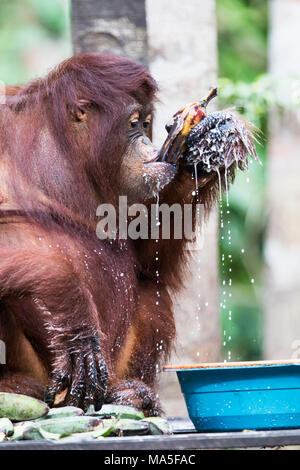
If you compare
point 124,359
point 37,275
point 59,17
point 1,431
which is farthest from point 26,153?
point 59,17

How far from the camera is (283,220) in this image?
884 centimetres

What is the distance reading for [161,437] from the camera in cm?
277

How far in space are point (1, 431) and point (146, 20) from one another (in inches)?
116

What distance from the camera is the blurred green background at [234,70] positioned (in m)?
10.5

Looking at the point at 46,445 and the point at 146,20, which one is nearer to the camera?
the point at 46,445

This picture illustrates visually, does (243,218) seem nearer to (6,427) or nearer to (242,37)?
(242,37)

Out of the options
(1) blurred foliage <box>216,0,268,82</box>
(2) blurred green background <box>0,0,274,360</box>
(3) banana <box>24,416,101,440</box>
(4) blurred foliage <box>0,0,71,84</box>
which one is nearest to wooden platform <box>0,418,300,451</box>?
(3) banana <box>24,416,101,440</box>

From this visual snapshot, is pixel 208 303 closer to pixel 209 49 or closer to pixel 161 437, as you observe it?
pixel 209 49

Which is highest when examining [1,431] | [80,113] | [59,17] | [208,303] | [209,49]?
[59,17]

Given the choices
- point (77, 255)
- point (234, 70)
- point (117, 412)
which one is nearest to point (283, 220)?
point (234, 70)

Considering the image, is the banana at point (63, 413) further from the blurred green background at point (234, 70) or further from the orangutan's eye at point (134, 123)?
the blurred green background at point (234, 70)

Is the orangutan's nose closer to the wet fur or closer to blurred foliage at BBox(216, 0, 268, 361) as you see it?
the wet fur

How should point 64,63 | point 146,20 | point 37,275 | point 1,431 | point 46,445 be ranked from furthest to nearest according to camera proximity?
point 146,20, point 64,63, point 37,275, point 1,431, point 46,445

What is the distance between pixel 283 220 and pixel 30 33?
5328mm
